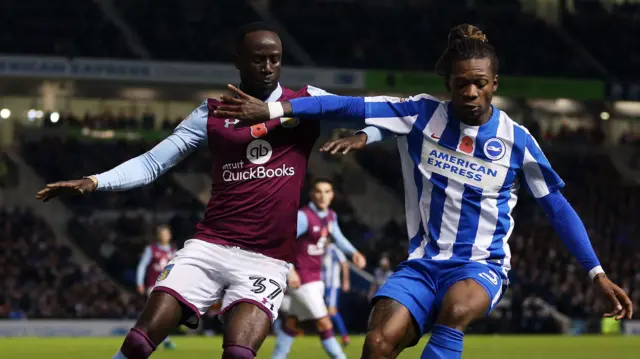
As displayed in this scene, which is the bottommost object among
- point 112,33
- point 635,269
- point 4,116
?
point 635,269

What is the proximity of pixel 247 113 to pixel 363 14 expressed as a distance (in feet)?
83.0

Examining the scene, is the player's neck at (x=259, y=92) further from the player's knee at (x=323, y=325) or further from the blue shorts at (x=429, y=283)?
the player's knee at (x=323, y=325)

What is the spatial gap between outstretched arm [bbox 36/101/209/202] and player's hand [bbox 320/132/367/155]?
109cm

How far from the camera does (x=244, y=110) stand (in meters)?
5.91

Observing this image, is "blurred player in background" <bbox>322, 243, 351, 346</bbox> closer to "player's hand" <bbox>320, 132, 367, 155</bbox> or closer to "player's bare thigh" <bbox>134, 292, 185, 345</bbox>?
"player's bare thigh" <bbox>134, 292, 185, 345</bbox>

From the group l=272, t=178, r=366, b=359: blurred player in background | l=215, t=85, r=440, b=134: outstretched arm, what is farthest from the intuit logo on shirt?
l=272, t=178, r=366, b=359: blurred player in background

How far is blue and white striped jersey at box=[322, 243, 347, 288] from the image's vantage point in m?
18.0

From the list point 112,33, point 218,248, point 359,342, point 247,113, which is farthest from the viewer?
point 112,33

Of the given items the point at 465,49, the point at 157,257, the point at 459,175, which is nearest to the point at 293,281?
the point at 157,257

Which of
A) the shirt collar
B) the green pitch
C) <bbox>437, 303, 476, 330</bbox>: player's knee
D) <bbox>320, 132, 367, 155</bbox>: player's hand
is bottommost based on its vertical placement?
the green pitch

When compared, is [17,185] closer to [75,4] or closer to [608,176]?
[75,4]

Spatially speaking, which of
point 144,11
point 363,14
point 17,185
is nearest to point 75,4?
point 144,11

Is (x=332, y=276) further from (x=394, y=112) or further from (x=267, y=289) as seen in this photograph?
(x=394, y=112)

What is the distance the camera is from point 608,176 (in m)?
31.0
